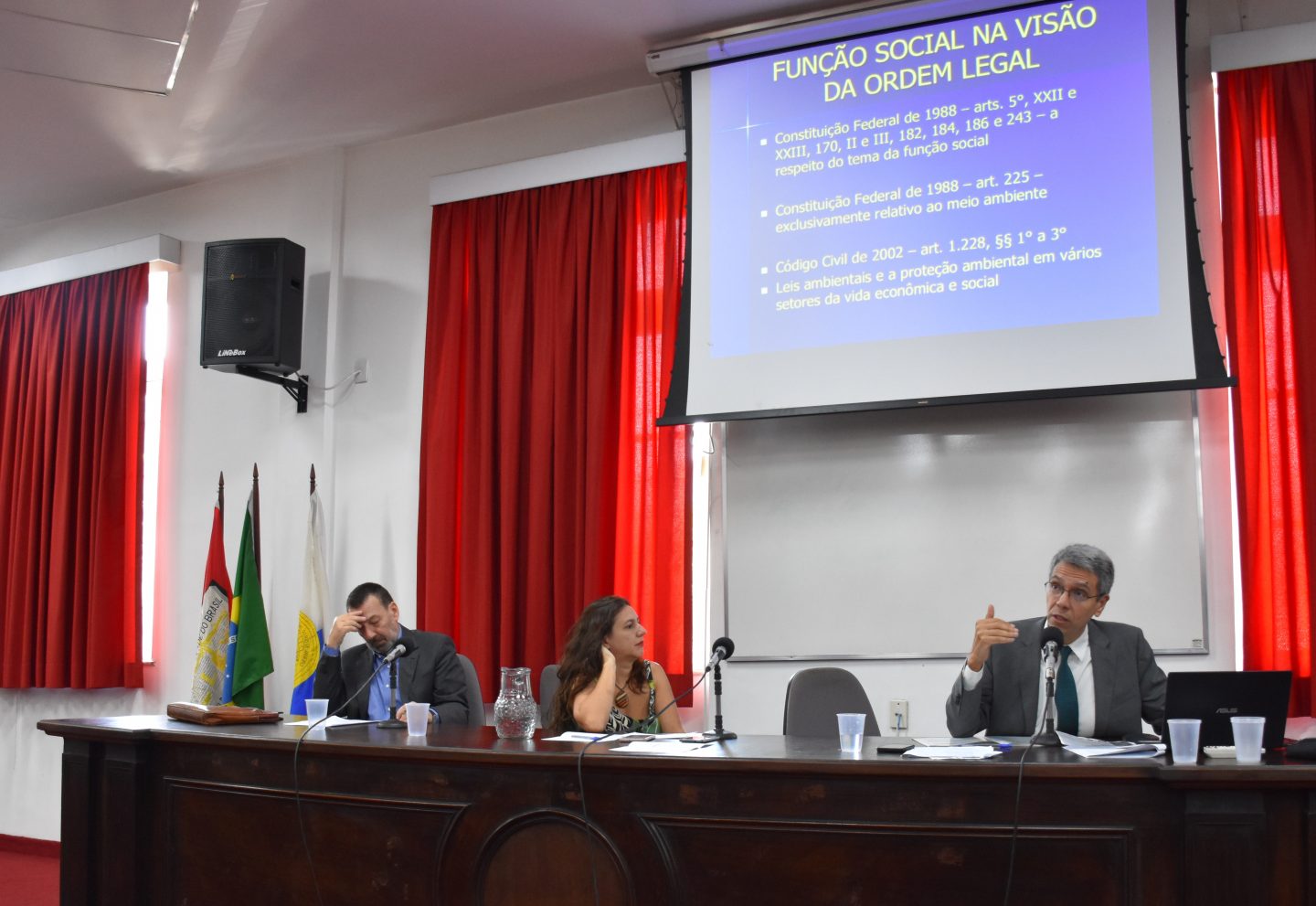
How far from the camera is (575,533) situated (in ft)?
16.1

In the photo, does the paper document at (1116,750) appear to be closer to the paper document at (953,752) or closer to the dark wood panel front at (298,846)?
the paper document at (953,752)

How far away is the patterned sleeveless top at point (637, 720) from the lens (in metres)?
3.45

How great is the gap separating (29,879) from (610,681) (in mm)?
3730

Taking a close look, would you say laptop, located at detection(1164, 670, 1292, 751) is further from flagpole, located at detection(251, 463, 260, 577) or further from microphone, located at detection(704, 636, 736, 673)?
flagpole, located at detection(251, 463, 260, 577)

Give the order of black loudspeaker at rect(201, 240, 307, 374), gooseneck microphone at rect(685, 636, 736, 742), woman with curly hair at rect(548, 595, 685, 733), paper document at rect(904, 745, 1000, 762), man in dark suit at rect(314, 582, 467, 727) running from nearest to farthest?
paper document at rect(904, 745, 1000, 762)
gooseneck microphone at rect(685, 636, 736, 742)
woman with curly hair at rect(548, 595, 685, 733)
man in dark suit at rect(314, 582, 467, 727)
black loudspeaker at rect(201, 240, 307, 374)

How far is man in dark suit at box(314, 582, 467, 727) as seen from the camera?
13.0 feet

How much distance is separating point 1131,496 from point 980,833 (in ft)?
6.81

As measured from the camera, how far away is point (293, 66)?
500 centimetres

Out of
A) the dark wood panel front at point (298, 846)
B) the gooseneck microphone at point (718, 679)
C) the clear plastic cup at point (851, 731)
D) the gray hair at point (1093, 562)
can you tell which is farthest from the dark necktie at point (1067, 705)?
the dark wood panel front at point (298, 846)

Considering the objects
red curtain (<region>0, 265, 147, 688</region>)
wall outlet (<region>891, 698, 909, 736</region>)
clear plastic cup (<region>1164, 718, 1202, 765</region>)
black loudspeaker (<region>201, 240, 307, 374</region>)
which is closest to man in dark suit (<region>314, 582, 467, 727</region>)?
wall outlet (<region>891, 698, 909, 736</region>)

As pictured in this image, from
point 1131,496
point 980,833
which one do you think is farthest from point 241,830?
point 1131,496

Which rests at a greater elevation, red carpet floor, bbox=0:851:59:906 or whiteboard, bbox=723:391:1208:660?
whiteboard, bbox=723:391:1208:660

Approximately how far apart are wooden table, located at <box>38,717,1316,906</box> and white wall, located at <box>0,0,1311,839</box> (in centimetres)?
186

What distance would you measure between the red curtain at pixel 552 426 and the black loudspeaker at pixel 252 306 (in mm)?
675
